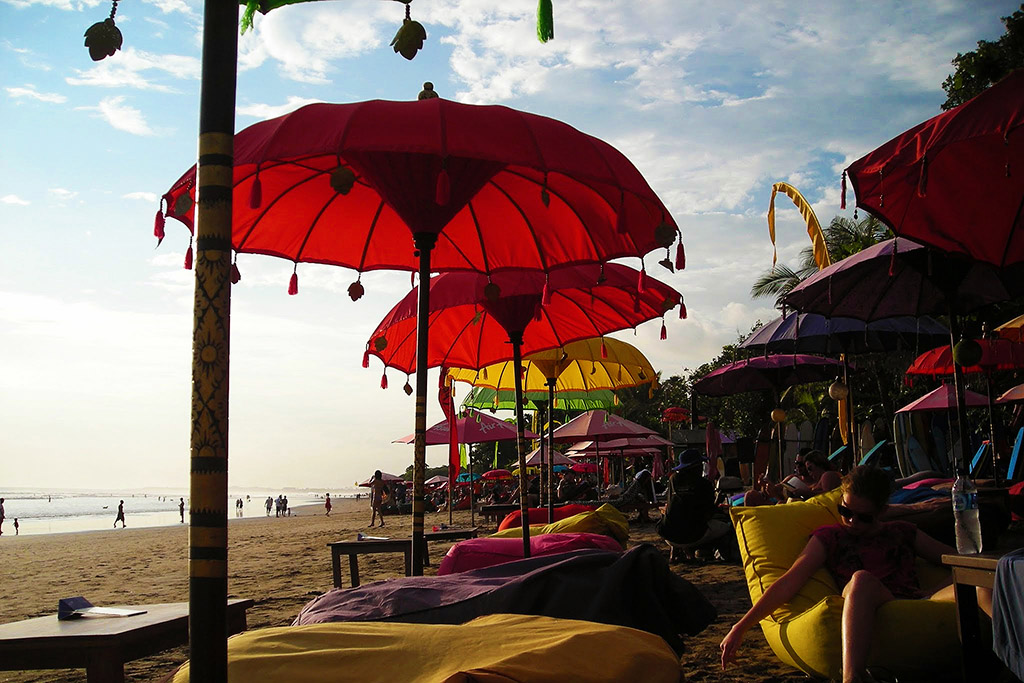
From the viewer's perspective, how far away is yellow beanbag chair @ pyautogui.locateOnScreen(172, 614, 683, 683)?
2.49 m

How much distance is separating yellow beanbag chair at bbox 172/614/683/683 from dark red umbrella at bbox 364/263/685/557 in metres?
2.93

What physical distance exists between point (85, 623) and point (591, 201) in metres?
4.08

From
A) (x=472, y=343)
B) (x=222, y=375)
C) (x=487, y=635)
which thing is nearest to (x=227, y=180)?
(x=222, y=375)

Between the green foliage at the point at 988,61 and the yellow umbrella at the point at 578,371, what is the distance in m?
9.27

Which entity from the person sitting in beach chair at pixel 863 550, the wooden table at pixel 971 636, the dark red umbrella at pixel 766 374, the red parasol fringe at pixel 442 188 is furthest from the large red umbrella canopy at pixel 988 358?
the red parasol fringe at pixel 442 188

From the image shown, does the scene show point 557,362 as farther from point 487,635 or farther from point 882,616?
point 487,635

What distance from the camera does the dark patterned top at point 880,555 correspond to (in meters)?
4.18

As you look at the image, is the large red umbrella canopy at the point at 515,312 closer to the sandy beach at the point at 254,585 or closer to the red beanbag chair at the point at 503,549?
the red beanbag chair at the point at 503,549

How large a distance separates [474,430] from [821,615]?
16875 millimetres

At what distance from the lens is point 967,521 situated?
3393mm

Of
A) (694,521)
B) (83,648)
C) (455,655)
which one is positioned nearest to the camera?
(455,655)

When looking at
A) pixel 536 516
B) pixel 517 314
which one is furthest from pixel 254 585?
pixel 517 314

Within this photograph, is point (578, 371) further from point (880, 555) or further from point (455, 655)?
point (455, 655)

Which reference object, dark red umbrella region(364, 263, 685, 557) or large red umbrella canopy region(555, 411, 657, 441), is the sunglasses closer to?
dark red umbrella region(364, 263, 685, 557)
